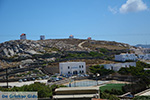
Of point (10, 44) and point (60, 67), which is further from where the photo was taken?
point (10, 44)

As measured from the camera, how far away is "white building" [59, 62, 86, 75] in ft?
169

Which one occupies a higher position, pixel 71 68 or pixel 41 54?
pixel 41 54

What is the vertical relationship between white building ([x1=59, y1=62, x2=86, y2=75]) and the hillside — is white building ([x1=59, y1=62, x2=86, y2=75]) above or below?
below

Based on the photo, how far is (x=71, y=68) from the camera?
5222 cm

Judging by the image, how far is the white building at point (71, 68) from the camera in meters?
51.6

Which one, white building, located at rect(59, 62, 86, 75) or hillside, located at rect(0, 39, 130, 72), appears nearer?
white building, located at rect(59, 62, 86, 75)

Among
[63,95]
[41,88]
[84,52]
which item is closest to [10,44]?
[84,52]

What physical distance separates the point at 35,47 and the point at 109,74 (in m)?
44.8

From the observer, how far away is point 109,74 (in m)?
45.6

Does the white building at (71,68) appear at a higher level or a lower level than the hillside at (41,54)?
lower

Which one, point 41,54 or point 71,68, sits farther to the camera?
point 41,54

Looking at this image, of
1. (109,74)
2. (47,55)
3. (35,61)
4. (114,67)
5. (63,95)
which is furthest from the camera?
(47,55)

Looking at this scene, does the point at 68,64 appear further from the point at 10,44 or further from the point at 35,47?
the point at 10,44

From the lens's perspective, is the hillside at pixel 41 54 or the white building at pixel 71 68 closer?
the white building at pixel 71 68
